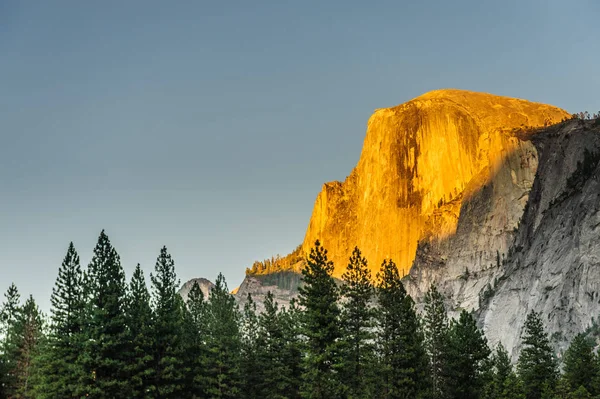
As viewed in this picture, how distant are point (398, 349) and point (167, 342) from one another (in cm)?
2302

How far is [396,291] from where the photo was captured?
8025cm

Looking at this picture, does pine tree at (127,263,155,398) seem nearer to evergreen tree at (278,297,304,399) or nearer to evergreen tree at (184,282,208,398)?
evergreen tree at (184,282,208,398)

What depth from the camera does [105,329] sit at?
236 feet

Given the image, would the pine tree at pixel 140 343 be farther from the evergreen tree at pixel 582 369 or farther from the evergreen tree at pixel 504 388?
the evergreen tree at pixel 582 369

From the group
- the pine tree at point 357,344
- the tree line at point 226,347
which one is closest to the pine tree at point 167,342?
the tree line at point 226,347

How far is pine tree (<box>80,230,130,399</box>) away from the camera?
2776 inches

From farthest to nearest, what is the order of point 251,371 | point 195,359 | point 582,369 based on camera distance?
point 582,369, point 251,371, point 195,359

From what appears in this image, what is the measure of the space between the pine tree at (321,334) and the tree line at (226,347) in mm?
112

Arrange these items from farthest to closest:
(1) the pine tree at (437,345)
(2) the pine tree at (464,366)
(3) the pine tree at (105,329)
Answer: (1) the pine tree at (437,345) < (2) the pine tree at (464,366) < (3) the pine tree at (105,329)

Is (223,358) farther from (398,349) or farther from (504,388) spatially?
(504,388)

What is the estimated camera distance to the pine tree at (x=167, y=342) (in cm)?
7494

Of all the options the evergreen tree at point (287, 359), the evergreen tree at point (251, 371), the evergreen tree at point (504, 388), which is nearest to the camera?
the evergreen tree at point (287, 359)

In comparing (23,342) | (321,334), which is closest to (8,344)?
(23,342)

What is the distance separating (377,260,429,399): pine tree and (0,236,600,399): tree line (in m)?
0.12
